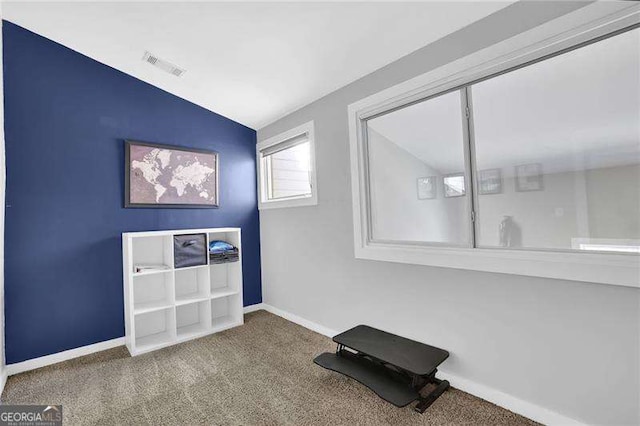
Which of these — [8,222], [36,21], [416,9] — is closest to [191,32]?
[36,21]

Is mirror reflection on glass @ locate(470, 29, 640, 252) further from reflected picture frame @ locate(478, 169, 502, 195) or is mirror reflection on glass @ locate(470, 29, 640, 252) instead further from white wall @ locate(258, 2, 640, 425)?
white wall @ locate(258, 2, 640, 425)

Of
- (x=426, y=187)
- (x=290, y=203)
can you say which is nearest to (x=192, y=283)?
(x=290, y=203)

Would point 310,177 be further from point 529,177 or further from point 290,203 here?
point 529,177

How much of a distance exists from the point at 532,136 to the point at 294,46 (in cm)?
173

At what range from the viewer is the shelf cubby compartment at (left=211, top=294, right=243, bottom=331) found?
3.24m

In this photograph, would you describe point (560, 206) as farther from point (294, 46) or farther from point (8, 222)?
point (8, 222)

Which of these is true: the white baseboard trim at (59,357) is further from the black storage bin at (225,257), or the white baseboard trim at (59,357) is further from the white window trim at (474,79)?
the white window trim at (474,79)

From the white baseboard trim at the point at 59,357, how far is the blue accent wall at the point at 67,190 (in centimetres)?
4

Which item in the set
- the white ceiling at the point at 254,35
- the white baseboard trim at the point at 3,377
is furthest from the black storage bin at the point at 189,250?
the white ceiling at the point at 254,35

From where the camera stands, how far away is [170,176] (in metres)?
3.17

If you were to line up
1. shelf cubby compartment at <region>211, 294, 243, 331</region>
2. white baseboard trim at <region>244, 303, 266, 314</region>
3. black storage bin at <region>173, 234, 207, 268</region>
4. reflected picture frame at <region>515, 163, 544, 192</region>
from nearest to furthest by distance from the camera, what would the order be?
reflected picture frame at <region>515, 163, 544, 192</region> → black storage bin at <region>173, 234, 207, 268</region> → shelf cubby compartment at <region>211, 294, 243, 331</region> → white baseboard trim at <region>244, 303, 266, 314</region>

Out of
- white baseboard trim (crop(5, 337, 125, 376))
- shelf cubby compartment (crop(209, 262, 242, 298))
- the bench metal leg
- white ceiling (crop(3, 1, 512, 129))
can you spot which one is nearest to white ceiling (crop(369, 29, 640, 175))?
white ceiling (crop(3, 1, 512, 129))

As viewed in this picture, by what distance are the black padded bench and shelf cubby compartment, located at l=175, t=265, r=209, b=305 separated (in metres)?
1.54

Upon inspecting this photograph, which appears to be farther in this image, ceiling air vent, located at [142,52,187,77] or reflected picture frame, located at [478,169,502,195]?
ceiling air vent, located at [142,52,187,77]
